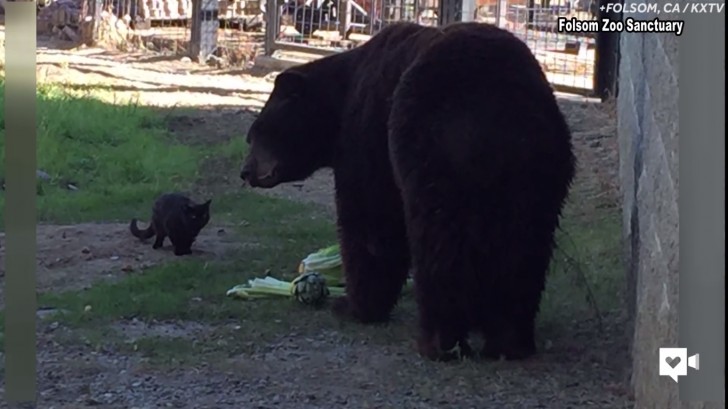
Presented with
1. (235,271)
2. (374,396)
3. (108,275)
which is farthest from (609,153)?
(374,396)

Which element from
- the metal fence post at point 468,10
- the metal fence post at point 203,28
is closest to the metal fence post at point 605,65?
the metal fence post at point 468,10

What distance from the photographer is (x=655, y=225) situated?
4527 mm

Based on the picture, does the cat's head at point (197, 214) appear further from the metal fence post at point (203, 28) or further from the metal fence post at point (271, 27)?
the metal fence post at point (203, 28)

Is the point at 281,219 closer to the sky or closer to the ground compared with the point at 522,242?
closer to the ground

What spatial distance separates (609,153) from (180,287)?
4314 millimetres

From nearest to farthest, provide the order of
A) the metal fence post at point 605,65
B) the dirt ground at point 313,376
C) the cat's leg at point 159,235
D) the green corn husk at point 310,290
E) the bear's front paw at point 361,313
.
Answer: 1. the dirt ground at point 313,376
2. the bear's front paw at point 361,313
3. the green corn husk at point 310,290
4. the cat's leg at point 159,235
5. the metal fence post at point 605,65

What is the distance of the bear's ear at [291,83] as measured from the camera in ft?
22.7

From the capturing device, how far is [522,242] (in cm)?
567

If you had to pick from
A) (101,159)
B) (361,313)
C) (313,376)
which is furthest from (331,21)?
(313,376)

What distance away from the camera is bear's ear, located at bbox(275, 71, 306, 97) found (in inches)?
273

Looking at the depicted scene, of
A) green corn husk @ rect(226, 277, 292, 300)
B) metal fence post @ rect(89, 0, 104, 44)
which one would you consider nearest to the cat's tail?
green corn husk @ rect(226, 277, 292, 300)

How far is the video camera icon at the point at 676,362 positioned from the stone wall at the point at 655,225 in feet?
0.11

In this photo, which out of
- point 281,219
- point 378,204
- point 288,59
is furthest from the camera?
point 288,59

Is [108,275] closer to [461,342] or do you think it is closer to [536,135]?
[461,342]
